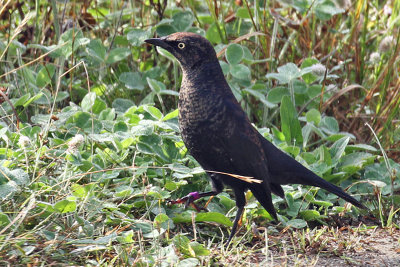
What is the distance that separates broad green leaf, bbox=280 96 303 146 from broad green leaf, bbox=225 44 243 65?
453mm

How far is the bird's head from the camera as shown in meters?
3.50

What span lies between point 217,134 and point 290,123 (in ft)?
3.72

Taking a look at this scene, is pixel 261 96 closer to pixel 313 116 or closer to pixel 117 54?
pixel 313 116

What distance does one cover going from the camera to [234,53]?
14.6 feet

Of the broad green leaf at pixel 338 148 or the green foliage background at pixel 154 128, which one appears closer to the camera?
the green foliage background at pixel 154 128

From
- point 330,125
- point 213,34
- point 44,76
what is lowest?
point 330,125

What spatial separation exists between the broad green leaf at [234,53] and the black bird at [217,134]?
90cm

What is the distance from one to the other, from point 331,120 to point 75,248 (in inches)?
88.6

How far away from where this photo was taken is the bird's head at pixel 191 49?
350 cm

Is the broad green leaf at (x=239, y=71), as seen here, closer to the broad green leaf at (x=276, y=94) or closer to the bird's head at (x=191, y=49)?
the broad green leaf at (x=276, y=94)

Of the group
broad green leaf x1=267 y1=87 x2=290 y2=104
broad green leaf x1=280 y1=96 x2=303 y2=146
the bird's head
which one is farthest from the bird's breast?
broad green leaf x1=267 y1=87 x2=290 y2=104

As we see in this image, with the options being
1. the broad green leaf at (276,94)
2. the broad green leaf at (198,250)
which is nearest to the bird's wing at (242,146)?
the broad green leaf at (198,250)

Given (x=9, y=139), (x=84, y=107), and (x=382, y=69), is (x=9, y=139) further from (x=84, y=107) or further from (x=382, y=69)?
(x=382, y=69)

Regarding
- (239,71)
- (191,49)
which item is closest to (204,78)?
(191,49)
